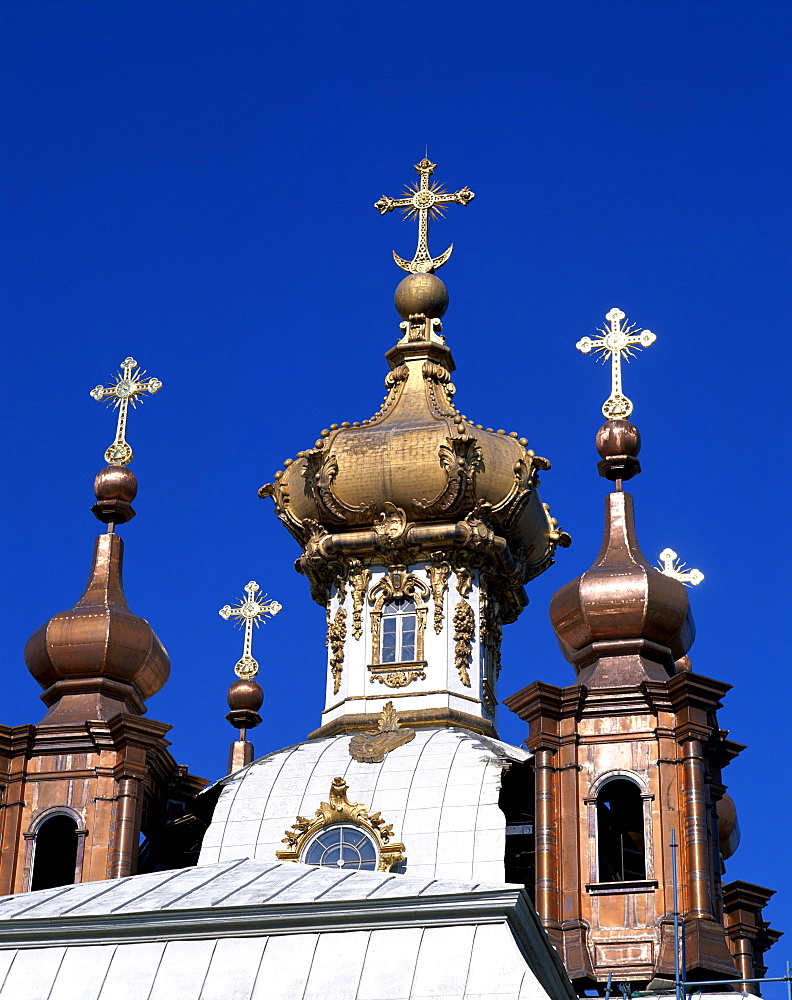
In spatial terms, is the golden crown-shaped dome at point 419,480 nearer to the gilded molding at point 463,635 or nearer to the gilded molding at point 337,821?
the gilded molding at point 463,635

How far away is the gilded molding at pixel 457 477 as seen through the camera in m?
42.0

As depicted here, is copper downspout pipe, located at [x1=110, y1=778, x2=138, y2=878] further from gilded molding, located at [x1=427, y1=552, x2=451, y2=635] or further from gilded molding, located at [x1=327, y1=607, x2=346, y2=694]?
gilded molding, located at [x1=427, y1=552, x2=451, y2=635]

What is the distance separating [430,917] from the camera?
2775 centimetres

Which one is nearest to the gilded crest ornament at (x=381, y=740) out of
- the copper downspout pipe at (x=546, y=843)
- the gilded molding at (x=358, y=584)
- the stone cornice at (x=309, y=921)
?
the gilded molding at (x=358, y=584)

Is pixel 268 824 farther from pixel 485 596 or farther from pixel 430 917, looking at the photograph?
pixel 430 917

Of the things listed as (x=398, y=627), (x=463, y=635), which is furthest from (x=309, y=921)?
(x=398, y=627)

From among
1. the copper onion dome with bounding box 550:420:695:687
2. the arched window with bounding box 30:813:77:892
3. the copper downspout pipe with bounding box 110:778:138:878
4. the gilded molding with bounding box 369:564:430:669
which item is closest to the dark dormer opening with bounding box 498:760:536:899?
the copper onion dome with bounding box 550:420:695:687

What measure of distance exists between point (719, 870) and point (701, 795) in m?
1.63

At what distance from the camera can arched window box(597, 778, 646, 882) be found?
37688 millimetres

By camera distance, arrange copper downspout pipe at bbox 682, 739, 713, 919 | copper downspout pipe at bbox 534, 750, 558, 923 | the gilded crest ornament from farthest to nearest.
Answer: the gilded crest ornament < copper downspout pipe at bbox 534, 750, 558, 923 < copper downspout pipe at bbox 682, 739, 713, 919

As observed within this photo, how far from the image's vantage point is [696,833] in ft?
119

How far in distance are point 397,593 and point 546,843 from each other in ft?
22.4

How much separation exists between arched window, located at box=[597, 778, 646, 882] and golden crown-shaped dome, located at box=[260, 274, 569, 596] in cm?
595

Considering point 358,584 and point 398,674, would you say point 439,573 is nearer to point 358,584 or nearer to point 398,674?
point 358,584
